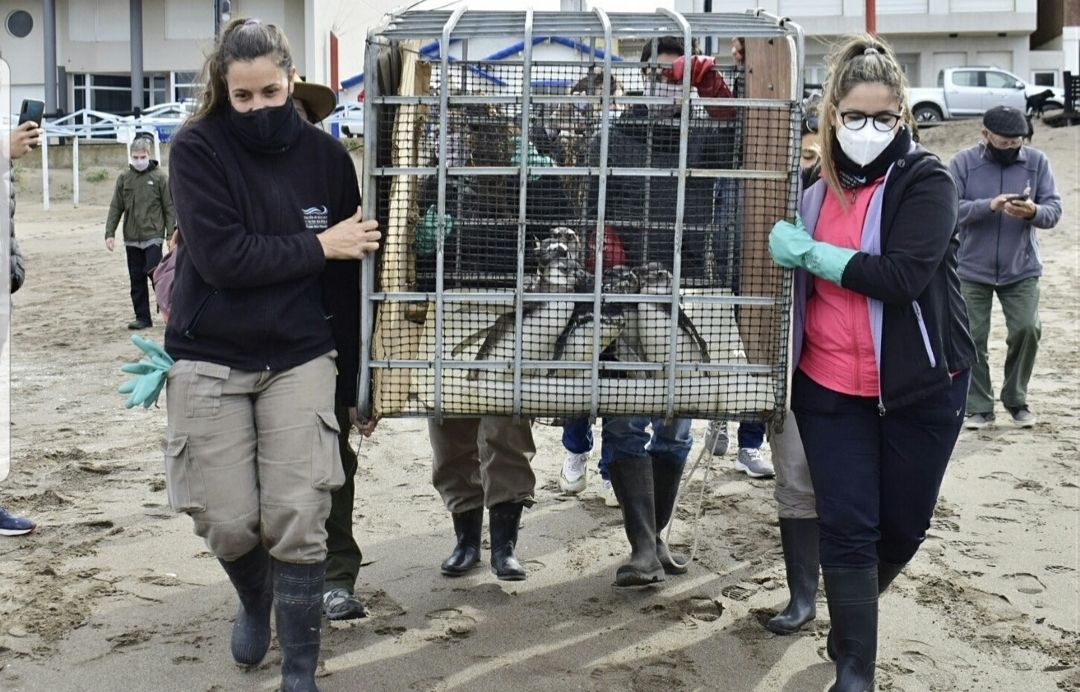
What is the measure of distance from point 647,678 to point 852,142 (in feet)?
5.89

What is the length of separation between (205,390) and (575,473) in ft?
9.63

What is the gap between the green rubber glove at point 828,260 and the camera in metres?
3.50

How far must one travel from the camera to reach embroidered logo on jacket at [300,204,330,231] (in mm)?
3775

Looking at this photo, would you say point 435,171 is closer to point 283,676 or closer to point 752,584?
point 283,676

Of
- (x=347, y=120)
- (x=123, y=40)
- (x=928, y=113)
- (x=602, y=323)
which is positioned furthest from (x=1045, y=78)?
(x=602, y=323)

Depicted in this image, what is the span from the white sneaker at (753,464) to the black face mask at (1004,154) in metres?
2.57

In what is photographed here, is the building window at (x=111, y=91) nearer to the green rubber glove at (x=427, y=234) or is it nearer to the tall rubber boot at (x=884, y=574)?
the green rubber glove at (x=427, y=234)

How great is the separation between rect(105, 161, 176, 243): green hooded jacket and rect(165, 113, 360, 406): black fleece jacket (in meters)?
8.88

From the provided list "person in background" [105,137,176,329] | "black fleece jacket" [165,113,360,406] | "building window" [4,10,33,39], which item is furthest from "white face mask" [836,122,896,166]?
"building window" [4,10,33,39]

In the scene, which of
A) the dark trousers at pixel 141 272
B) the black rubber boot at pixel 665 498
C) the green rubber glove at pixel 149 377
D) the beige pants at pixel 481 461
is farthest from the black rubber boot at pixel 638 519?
the dark trousers at pixel 141 272

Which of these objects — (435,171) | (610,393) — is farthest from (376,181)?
(610,393)

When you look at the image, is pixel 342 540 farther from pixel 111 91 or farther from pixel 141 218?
pixel 111 91

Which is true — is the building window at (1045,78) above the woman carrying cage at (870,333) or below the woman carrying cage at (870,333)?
above

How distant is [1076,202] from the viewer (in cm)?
1767
